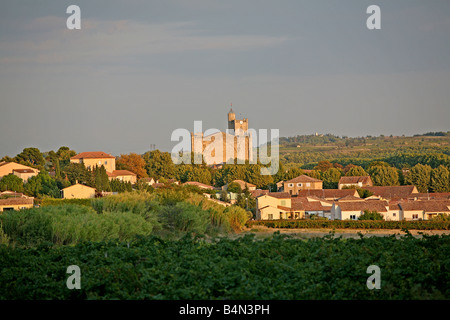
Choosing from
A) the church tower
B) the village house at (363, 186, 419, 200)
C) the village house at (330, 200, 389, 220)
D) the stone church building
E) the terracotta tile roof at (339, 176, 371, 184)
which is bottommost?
the village house at (330, 200, 389, 220)

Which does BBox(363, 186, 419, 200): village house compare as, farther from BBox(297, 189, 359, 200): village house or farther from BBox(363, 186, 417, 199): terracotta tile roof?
BBox(297, 189, 359, 200): village house

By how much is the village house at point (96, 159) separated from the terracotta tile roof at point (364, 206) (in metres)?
30.8

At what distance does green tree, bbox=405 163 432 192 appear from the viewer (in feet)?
201

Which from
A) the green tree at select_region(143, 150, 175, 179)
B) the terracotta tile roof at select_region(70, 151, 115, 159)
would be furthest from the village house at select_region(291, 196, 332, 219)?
the terracotta tile roof at select_region(70, 151, 115, 159)

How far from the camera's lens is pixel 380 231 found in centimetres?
3247

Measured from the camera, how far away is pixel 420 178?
6184 cm

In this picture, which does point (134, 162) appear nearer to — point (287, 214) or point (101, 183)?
point (101, 183)

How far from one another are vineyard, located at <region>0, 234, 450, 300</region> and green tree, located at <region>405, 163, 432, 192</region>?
4977 centimetres

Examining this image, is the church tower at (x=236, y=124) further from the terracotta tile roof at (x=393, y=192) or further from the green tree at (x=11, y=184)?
the green tree at (x=11, y=184)

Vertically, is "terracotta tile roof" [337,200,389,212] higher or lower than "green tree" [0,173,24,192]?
lower

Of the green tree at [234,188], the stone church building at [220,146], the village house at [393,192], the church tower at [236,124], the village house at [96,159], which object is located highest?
the church tower at [236,124]

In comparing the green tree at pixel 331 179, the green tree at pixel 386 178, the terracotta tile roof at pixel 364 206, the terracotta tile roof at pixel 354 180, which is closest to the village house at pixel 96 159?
the green tree at pixel 331 179

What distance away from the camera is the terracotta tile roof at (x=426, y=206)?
41.1 metres
